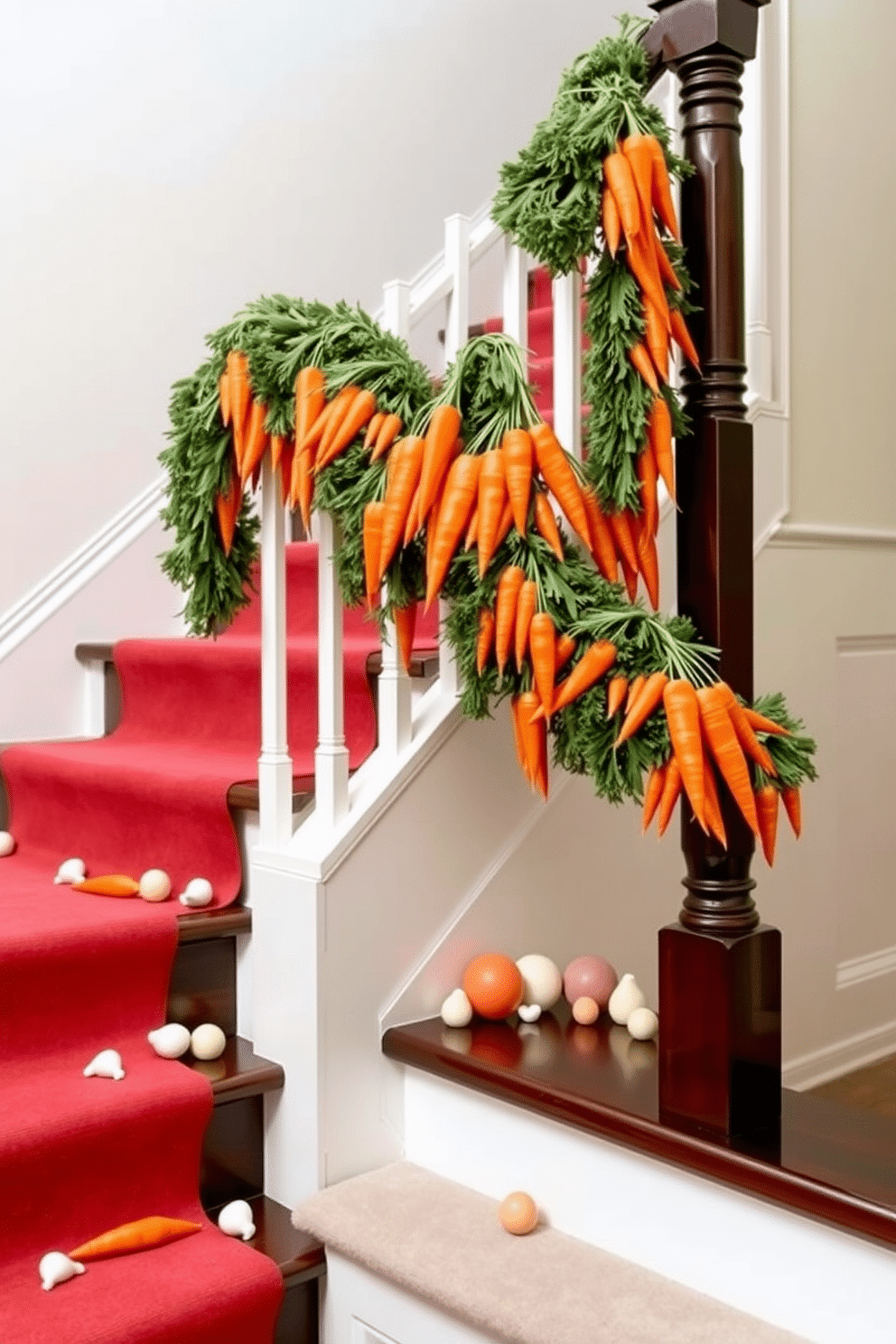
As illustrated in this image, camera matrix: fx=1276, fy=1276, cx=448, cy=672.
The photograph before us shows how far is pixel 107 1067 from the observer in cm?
161

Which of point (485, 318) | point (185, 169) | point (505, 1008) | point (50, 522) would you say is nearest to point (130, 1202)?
point (505, 1008)

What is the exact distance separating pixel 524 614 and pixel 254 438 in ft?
1.57

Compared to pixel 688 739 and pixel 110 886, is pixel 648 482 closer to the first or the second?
pixel 688 739

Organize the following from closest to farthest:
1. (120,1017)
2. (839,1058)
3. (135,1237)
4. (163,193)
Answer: (135,1237) < (120,1017) < (839,1058) < (163,193)

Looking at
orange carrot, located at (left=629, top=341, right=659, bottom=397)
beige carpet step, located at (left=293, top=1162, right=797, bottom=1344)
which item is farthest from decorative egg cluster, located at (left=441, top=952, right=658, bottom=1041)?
orange carrot, located at (left=629, top=341, right=659, bottom=397)

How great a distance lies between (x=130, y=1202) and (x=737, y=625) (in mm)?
1005

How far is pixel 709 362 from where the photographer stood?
1.45m

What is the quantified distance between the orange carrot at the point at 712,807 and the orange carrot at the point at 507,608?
262 millimetres

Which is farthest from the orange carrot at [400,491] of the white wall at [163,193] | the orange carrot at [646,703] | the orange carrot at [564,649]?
the white wall at [163,193]

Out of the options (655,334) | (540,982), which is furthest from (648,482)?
(540,982)

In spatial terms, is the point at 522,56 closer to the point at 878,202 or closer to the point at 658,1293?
the point at 878,202

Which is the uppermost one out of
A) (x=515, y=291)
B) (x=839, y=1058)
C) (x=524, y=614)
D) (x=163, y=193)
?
(x=163, y=193)

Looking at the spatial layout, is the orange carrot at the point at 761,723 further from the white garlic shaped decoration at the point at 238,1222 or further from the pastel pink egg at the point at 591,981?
the white garlic shaped decoration at the point at 238,1222

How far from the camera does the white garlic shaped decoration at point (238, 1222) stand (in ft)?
5.18
